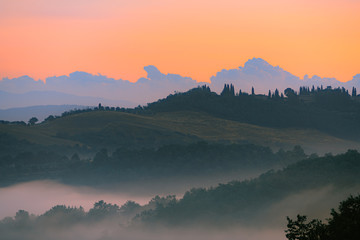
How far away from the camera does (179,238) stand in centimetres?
19925

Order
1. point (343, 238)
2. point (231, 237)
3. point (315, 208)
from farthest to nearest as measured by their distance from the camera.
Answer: point (231, 237) → point (315, 208) → point (343, 238)

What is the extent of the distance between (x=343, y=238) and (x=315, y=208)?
142804 mm

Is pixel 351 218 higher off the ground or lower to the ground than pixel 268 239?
higher

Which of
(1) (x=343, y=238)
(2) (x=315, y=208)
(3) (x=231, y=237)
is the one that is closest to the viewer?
(1) (x=343, y=238)

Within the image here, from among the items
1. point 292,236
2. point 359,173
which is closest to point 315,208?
point 359,173

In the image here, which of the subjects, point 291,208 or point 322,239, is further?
point 291,208

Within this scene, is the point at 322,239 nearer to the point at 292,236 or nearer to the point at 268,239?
the point at 292,236

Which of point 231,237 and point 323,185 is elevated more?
point 323,185

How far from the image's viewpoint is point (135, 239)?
649 feet

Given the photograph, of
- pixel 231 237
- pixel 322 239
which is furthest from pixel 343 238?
pixel 231 237

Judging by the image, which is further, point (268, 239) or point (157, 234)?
point (157, 234)

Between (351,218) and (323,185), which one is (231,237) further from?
→ (351,218)

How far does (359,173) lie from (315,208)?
72.4 ft

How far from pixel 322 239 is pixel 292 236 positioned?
79.8 inches
